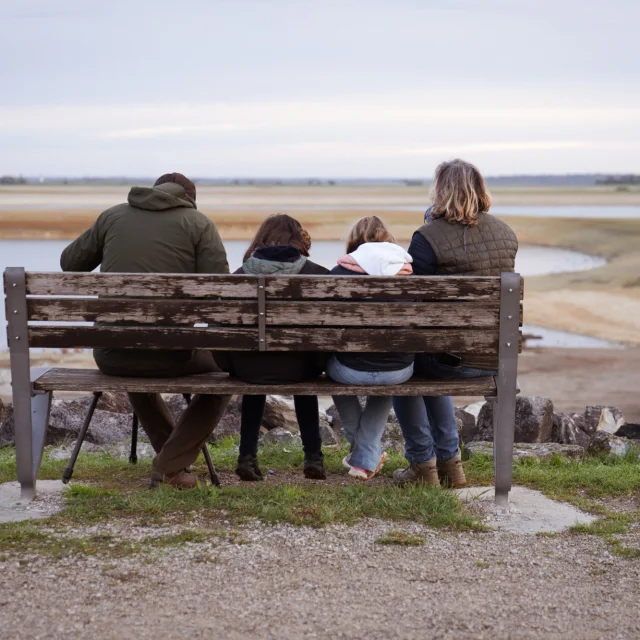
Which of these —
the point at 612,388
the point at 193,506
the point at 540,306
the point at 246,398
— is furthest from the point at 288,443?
the point at 540,306

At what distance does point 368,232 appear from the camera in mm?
5277

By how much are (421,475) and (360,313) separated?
1111 millimetres

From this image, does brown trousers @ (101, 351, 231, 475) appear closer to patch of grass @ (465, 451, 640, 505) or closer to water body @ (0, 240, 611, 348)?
patch of grass @ (465, 451, 640, 505)

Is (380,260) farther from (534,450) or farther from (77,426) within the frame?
(77,426)

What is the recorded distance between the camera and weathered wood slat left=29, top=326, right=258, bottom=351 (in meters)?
4.89

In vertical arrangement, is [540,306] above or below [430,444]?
below

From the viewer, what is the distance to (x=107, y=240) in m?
5.24

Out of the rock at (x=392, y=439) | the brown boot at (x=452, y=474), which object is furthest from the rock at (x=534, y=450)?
→ the brown boot at (x=452, y=474)

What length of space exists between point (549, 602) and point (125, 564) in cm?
173

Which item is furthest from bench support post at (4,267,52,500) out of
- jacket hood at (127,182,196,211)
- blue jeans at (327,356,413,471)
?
blue jeans at (327,356,413,471)

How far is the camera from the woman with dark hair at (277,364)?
5.03 metres

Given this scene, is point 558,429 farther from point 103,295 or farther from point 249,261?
point 103,295

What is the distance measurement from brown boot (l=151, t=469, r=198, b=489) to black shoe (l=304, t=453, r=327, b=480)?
676 mm

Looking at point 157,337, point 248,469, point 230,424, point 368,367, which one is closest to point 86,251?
point 157,337
